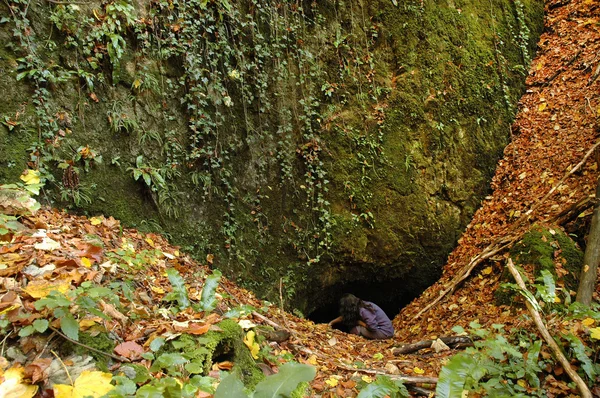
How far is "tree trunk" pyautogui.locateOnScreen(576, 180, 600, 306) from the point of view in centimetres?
398

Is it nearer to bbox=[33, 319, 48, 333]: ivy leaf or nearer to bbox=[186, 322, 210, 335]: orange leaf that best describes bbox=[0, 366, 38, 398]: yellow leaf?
bbox=[33, 319, 48, 333]: ivy leaf

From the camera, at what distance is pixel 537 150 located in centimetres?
675

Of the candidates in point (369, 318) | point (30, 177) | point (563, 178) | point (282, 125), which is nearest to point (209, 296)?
point (30, 177)

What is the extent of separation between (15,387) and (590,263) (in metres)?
5.29

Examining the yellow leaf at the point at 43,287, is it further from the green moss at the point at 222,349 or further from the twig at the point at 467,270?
the twig at the point at 467,270

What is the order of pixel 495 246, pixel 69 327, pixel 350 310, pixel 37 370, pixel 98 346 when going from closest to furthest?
pixel 37 370
pixel 69 327
pixel 98 346
pixel 495 246
pixel 350 310

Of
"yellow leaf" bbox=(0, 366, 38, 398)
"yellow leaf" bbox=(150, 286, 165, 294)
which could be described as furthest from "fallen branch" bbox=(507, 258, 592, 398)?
"yellow leaf" bbox=(0, 366, 38, 398)

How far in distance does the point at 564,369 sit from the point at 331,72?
5.06m

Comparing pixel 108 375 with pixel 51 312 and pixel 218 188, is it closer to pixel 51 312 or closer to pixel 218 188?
pixel 51 312

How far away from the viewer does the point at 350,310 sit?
5.83 m

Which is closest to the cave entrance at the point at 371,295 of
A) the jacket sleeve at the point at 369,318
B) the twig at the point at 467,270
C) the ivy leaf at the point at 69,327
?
the jacket sleeve at the point at 369,318

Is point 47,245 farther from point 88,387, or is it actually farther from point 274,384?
point 274,384

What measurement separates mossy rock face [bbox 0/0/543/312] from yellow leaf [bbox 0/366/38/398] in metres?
2.38

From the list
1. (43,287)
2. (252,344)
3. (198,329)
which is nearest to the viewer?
(43,287)
